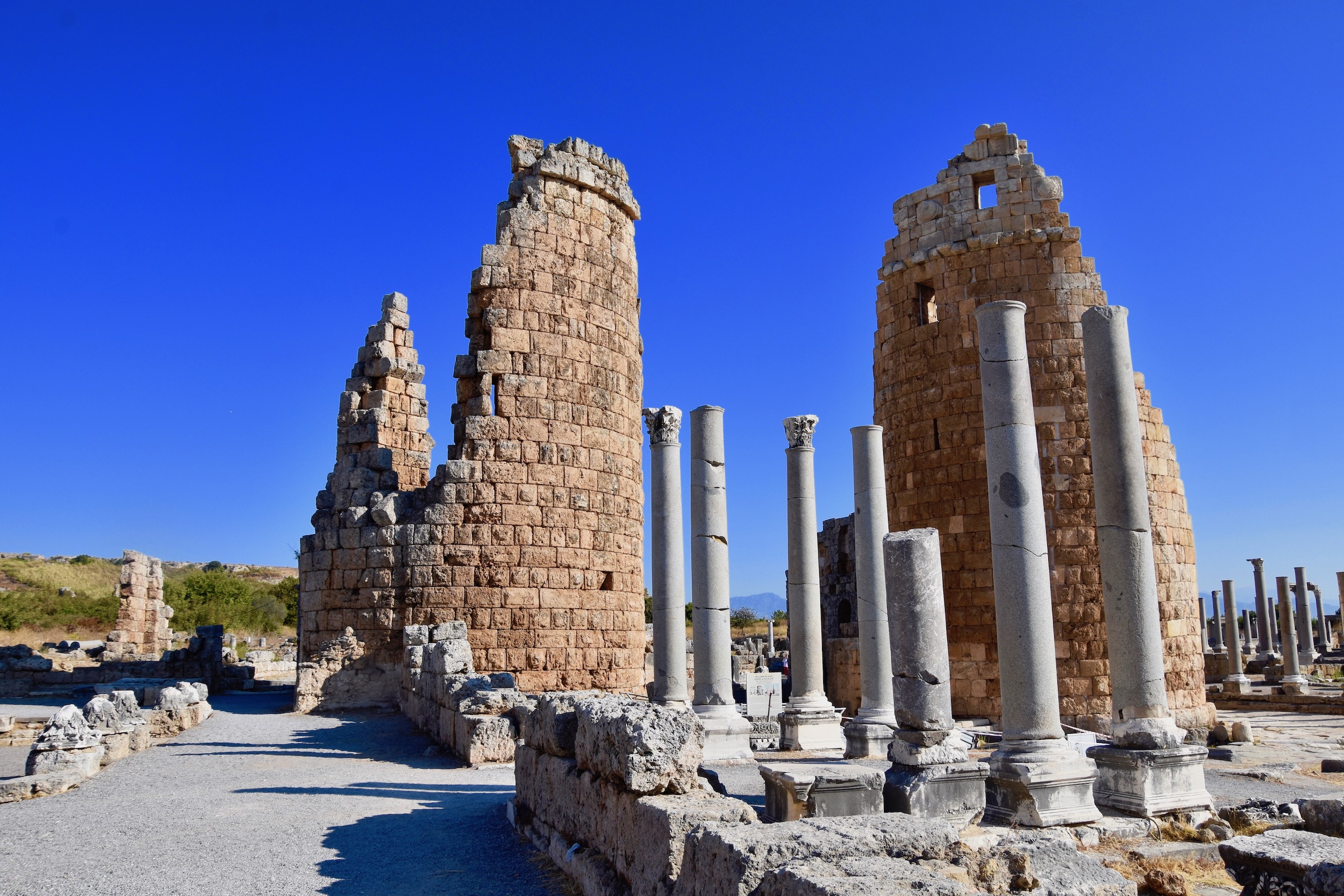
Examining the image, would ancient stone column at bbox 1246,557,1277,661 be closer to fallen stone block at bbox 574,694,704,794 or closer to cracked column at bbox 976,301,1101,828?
cracked column at bbox 976,301,1101,828

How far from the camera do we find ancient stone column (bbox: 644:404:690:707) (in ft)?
39.3

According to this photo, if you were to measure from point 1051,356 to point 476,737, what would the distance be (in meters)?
10.7

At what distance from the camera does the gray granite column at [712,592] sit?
11148mm

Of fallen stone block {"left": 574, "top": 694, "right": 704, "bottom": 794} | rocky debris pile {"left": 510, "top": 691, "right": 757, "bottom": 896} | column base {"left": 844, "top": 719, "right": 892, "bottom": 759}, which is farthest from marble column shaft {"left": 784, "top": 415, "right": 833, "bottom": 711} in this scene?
fallen stone block {"left": 574, "top": 694, "right": 704, "bottom": 794}

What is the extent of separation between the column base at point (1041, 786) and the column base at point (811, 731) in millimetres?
4798

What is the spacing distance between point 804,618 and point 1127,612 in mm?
5169

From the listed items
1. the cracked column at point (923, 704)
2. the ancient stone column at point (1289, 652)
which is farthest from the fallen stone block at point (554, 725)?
the ancient stone column at point (1289, 652)

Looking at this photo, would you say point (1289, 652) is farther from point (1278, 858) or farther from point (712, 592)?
point (1278, 858)

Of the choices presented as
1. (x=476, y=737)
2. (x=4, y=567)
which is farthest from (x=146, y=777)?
(x=4, y=567)

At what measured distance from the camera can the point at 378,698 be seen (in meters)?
13.9

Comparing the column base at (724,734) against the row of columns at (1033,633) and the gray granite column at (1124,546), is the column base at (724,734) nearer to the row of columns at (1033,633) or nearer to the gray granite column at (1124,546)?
the row of columns at (1033,633)

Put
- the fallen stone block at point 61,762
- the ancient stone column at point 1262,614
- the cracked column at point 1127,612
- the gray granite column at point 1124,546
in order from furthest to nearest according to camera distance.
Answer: the ancient stone column at point 1262,614 → the fallen stone block at point 61,762 → the gray granite column at point 1124,546 → the cracked column at point 1127,612

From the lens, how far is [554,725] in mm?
6582

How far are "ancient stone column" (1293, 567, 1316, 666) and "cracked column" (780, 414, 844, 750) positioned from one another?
87.2 ft
